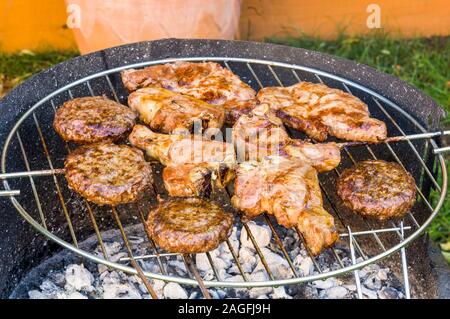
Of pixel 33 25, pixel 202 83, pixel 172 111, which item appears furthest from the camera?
pixel 33 25

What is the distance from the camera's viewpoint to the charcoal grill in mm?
3109

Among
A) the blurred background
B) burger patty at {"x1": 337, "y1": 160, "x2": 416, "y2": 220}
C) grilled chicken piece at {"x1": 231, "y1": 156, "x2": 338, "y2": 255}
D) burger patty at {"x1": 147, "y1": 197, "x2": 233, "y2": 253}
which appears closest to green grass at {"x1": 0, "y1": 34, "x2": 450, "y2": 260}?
the blurred background

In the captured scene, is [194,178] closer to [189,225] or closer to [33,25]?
[189,225]

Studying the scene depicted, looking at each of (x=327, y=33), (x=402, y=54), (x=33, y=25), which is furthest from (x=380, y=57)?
(x=33, y=25)

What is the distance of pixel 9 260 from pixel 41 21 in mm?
3189

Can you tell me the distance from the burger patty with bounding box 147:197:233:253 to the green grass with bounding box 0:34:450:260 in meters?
3.23

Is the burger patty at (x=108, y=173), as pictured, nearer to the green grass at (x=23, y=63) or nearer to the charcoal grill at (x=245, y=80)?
the charcoal grill at (x=245, y=80)

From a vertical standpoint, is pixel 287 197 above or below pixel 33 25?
below

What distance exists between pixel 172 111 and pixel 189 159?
1.13 ft

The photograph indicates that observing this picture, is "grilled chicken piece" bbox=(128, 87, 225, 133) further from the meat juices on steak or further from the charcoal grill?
the charcoal grill

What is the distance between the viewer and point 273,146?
2959 millimetres

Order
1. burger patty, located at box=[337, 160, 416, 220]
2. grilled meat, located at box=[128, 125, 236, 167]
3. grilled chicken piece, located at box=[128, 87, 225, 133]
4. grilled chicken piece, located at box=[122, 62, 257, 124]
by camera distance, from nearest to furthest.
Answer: burger patty, located at box=[337, 160, 416, 220], grilled meat, located at box=[128, 125, 236, 167], grilled chicken piece, located at box=[128, 87, 225, 133], grilled chicken piece, located at box=[122, 62, 257, 124]

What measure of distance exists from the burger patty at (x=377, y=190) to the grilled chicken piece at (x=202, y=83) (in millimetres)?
651

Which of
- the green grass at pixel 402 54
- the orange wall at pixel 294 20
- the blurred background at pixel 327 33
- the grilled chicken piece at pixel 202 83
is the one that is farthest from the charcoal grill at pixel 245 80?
the orange wall at pixel 294 20
